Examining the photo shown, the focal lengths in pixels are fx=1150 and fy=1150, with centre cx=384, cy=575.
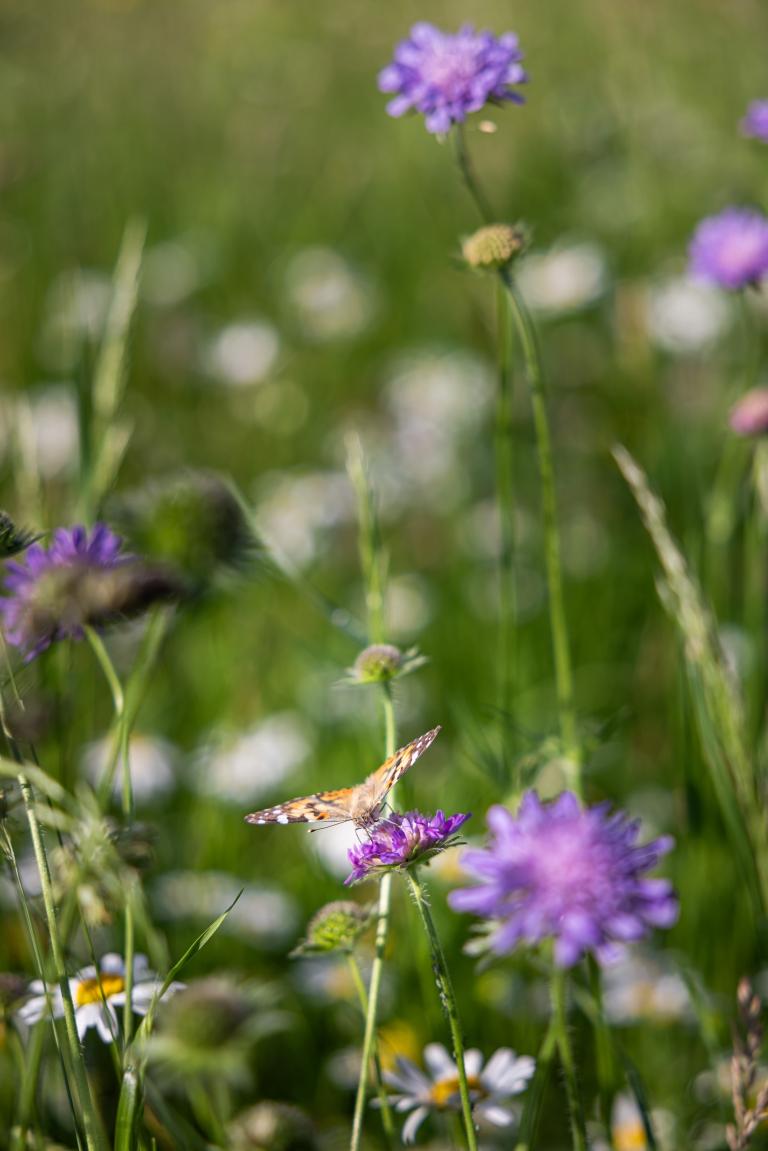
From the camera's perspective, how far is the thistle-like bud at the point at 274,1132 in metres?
0.97

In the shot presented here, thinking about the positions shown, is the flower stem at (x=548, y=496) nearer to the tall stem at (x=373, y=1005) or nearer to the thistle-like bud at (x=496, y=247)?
the thistle-like bud at (x=496, y=247)

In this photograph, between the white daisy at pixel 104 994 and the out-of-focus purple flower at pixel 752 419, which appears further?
the out-of-focus purple flower at pixel 752 419

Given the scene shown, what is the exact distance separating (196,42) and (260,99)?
2.39 feet

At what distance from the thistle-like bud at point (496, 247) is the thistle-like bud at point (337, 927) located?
0.56 m

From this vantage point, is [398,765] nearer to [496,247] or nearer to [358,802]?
[358,802]

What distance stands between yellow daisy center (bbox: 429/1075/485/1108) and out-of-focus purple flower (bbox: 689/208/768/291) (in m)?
0.94

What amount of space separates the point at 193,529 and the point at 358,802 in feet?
1.13

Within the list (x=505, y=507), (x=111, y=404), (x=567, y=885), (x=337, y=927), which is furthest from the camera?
(x=111, y=404)

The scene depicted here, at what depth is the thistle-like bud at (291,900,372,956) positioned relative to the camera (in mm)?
795

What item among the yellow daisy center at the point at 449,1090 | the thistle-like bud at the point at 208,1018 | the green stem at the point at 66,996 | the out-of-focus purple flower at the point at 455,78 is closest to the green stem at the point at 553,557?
the out-of-focus purple flower at the point at 455,78

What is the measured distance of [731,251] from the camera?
4.66ft

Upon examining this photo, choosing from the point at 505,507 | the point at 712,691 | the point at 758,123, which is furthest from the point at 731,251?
the point at 712,691

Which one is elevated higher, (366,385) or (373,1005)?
(373,1005)

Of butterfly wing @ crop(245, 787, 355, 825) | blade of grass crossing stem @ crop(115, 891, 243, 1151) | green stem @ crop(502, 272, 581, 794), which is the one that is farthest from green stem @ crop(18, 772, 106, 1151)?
green stem @ crop(502, 272, 581, 794)
